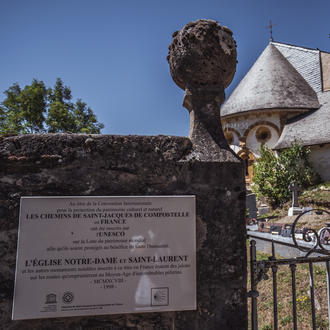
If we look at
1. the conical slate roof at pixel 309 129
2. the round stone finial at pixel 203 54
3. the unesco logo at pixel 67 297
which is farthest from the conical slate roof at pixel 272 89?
the unesco logo at pixel 67 297

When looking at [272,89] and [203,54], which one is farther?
[272,89]

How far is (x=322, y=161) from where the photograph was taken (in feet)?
57.9

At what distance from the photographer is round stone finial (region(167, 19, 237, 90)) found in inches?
81.9

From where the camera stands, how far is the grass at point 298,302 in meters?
3.47

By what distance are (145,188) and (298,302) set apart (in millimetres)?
3353

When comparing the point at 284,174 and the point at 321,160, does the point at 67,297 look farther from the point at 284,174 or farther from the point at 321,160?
the point at 321,160

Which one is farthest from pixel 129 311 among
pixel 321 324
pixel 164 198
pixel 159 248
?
pixel 321 324

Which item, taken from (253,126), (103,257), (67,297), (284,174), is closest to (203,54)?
(103,257)

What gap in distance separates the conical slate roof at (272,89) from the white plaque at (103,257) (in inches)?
827

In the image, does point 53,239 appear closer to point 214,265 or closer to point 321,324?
point 214,265

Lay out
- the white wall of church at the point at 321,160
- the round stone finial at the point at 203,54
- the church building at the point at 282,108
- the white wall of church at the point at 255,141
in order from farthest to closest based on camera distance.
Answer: the white wall of church at the point at 255,141 → the church building at the point at 282,108 → the white wall of church at the point at 321,160 → the round stone finial at the point at 203,54

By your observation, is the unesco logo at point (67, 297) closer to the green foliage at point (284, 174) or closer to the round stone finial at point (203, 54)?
the round stone finial at point (203, 54)

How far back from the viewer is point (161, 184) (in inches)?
76.3

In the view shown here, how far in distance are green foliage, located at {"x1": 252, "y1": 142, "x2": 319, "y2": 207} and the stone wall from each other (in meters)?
16.1
